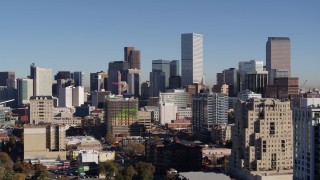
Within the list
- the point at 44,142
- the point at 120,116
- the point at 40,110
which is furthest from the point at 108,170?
the point at 40,110

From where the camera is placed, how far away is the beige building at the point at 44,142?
130ft

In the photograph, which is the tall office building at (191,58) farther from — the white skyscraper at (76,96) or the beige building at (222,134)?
the beige building at (222,134)

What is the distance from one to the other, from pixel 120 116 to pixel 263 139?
78.9ft

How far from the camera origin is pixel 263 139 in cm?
3003

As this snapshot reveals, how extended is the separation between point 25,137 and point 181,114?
105ft

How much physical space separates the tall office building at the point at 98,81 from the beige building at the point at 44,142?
198 ft

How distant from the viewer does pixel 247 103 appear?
31.2 metres

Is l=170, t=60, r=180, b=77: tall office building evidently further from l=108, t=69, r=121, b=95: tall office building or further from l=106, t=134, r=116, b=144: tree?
l=106, t=134, r=116, b=144: tree

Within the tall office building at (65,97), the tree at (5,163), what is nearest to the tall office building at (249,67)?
the tall office building at (65,97)

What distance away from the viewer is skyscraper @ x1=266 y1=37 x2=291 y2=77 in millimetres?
89812

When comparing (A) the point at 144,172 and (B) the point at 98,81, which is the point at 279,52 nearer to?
(B) the point at 98,81

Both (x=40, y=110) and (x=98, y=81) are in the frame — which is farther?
(x=98, y=81)

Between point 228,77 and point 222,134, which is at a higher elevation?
point 228,77

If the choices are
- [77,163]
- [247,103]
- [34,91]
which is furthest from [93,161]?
[34,91]
